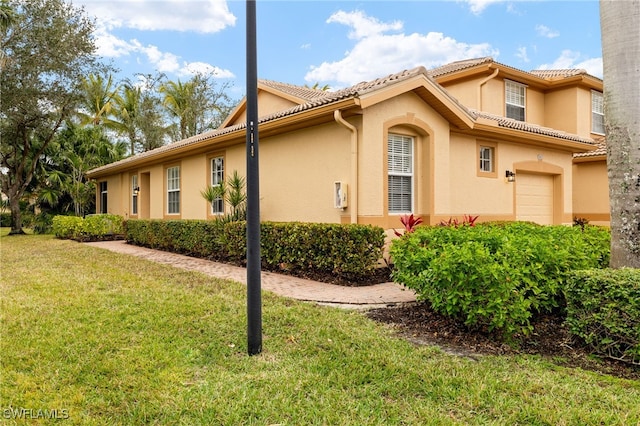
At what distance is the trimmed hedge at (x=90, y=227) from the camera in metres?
16.6

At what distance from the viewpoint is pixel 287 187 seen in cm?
1032

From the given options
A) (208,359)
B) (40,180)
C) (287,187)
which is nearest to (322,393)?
(208,359)

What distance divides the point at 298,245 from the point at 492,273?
189 inches

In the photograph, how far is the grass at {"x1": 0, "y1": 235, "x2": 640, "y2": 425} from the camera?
115 inches

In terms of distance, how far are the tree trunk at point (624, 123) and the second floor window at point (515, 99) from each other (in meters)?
11.0

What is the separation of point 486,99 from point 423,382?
12993mm

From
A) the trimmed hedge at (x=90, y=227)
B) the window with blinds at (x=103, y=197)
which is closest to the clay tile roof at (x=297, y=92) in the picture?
the trimmed hedge at (x=90, y=227)

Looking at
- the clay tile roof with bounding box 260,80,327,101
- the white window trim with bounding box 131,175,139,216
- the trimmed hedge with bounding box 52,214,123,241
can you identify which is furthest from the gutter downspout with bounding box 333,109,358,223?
the white window trim with bounding box 131,175,139,216

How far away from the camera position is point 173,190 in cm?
1565

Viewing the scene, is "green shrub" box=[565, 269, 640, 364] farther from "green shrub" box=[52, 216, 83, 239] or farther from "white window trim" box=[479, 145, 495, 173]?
"green shrub" box=[52, 216, 83, 239]

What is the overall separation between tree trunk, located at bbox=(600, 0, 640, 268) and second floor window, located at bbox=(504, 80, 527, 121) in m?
11.0

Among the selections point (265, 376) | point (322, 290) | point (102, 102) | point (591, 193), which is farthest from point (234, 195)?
point (102, 102)

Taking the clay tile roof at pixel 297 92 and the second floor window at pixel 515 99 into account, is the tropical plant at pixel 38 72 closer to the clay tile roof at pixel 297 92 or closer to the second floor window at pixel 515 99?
the clay tile roof at pixel 297 92

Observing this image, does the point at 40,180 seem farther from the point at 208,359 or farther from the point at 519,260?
the point at 519,260
